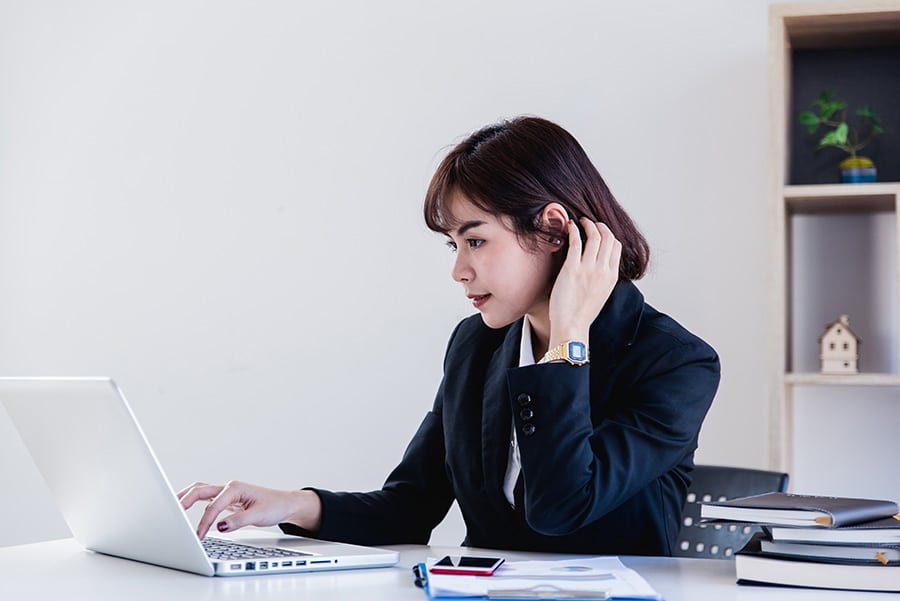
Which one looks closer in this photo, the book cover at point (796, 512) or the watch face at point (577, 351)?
the book cover at point (796, 512)

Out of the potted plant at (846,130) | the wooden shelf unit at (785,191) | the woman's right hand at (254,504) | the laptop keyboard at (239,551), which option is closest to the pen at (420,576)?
the laptop keyboard at (239,551)

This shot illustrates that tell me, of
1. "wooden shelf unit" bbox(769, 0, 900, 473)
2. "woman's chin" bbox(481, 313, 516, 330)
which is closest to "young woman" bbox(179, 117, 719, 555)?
"woman's chin" bbox(481, 313, 516, 330)

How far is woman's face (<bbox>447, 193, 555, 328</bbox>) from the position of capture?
158 centimetres

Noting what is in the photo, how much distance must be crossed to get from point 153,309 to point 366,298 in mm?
649

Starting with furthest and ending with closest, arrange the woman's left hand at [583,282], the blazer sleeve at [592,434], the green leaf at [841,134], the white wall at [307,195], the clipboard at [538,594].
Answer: the white wall at [307,195], the green leaf at [841,134], the woman's left hand at [583,282], the blazer sleeve at [592,434], the clipboard at [538,594]

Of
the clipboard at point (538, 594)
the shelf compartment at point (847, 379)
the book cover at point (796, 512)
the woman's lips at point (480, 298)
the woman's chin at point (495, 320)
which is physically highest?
the woman's lips at point (480, 298)

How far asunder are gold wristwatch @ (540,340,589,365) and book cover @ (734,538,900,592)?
350mm

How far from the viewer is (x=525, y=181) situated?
1.58 meters

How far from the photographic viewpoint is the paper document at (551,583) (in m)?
1.05

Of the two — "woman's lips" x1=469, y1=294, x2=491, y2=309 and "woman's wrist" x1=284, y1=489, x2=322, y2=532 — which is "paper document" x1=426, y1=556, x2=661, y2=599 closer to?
"woman's wrist" x1=284, y1=489, x2=322, y2=532

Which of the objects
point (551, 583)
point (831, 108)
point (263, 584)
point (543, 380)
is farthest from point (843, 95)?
point (263, 584)

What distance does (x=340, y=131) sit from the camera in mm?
2910

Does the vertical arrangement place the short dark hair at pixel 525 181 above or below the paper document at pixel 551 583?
above

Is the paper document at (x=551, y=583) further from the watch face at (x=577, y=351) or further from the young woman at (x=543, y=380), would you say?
the watch face at (x=577, y=351)
